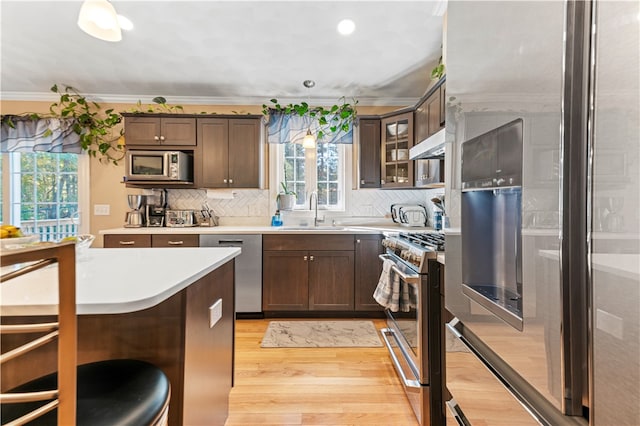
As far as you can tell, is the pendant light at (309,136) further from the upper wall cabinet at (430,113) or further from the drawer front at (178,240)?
the drawer front at (178,240)

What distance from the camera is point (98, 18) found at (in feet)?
4.75

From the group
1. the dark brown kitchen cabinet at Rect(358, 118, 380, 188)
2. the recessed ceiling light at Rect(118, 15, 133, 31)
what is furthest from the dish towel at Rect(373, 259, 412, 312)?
the recessed ceiling light at Rect(118, 15, 133, 31)

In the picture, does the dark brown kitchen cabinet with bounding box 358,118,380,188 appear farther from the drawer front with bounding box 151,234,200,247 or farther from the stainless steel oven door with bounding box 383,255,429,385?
the drawer front with bounding box 151,234,200,247

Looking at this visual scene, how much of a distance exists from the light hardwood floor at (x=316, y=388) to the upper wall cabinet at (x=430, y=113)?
192cm

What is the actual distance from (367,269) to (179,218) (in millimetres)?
2251

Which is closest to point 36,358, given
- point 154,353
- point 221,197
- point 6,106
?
point 154,353

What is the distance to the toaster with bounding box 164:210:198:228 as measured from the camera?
3.55 meters

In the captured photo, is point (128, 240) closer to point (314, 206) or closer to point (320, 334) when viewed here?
point (314, 206)

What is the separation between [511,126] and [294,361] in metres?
2.16

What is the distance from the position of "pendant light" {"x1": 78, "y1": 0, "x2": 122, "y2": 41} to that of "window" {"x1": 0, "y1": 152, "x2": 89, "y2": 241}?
2855 mm

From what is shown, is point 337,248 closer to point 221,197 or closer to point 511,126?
point 221,197

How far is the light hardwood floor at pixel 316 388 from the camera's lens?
169 cm

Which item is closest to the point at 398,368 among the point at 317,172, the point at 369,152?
the point at 369,152

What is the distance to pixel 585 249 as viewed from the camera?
1.74ft
